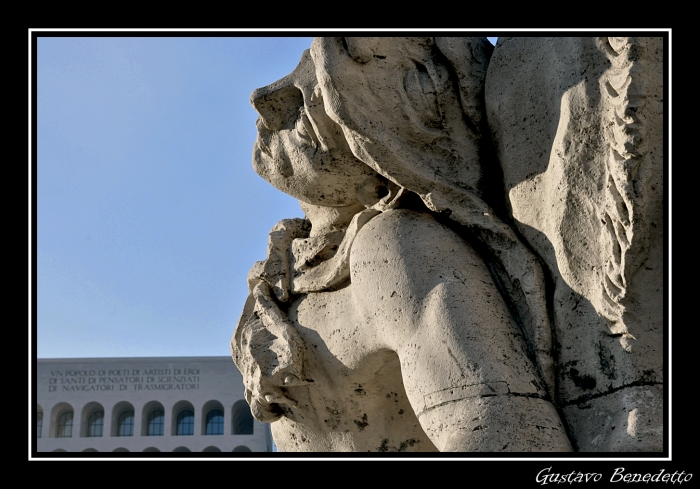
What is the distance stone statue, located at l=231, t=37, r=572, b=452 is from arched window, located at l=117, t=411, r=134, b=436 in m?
37.1

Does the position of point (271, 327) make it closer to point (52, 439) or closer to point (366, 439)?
point (366, 439)

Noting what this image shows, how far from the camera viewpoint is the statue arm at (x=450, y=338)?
100 inches

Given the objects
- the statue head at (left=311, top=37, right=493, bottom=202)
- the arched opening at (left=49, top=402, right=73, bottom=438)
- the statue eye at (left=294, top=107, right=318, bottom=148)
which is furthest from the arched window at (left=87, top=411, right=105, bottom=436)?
the statue head at (left=311, top=37, right=493, bottom=202)

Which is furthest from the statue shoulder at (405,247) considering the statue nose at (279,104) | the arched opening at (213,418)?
the arched opening at (213,418)

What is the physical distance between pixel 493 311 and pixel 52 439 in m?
38.7

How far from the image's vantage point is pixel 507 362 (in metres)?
2.63

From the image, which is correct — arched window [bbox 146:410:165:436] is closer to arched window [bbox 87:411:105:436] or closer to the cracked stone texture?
arched window [bbox 87:411:105:436]

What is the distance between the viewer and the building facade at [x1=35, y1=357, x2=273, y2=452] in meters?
37.9

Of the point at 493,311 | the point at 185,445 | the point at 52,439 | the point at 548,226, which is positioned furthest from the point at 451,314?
the point at 52,439

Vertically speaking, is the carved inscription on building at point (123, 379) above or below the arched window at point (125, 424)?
above

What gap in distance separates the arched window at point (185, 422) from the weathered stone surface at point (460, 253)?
121ft
